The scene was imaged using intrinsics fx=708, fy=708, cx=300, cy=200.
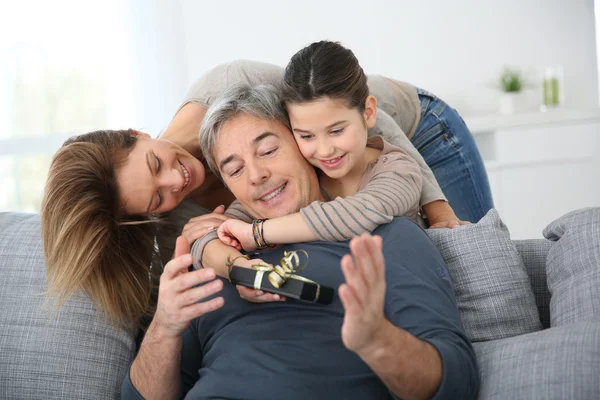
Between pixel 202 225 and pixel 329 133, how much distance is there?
0.43 meters

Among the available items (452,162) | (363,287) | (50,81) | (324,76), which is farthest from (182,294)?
(50,81)

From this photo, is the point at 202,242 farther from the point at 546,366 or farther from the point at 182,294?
the point at 546,366

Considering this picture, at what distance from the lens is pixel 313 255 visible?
66.6 inches

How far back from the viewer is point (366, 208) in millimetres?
1670

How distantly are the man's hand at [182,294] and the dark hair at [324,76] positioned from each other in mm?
586

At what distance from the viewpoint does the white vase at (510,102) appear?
4.62m

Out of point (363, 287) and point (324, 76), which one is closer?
point (363, 287)

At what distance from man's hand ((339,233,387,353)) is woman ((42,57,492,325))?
2.73 ft

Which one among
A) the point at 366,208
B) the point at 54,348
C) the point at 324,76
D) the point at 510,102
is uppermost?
the point at 324,76

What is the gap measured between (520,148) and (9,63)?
3.42 m

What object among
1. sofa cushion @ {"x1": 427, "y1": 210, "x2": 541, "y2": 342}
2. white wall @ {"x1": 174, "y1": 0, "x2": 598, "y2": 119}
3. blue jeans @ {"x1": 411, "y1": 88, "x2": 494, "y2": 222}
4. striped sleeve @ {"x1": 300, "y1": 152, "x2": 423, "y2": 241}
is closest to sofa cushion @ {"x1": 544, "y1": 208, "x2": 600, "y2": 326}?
sofa cushion @ {"x1": 427, "y1": 210, "x2": 541, "y2": 342}

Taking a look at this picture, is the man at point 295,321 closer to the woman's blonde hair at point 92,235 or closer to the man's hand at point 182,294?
the man's hand at point 182,294

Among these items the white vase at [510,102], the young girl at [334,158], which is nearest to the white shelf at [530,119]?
the white vase at [510,102]

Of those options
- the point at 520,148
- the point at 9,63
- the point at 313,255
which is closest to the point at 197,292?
the point at 313,255
